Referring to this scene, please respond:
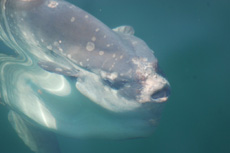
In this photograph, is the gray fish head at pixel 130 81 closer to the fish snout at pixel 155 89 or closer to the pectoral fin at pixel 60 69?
the fish snout at pixel 155 89

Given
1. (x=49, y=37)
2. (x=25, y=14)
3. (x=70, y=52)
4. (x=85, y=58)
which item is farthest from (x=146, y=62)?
(x=25, y=14)

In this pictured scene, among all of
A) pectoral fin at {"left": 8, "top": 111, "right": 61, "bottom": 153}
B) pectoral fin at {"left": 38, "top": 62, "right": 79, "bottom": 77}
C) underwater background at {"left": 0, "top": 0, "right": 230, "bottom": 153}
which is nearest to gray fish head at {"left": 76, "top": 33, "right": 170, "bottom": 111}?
pectoral fin at {"left": 38, "top": 62, "right": 79, "bottom": 77}

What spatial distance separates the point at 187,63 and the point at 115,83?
517 cm

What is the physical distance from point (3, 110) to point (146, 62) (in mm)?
7630

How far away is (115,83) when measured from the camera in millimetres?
3342

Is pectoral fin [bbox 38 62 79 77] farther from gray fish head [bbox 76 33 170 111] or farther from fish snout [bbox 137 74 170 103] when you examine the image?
fish snout [bbox 137 74 170 103]

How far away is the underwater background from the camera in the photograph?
24.8ft

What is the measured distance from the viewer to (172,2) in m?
7.84

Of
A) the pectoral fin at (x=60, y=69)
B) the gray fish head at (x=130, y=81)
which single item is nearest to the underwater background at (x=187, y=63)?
the gray fish head at (x=130, y=81)

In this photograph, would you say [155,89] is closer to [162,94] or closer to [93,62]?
[162,94]

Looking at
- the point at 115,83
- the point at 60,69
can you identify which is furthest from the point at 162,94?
the point at 60,69

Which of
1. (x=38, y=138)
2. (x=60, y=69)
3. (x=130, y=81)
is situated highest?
(x=60, y=69)

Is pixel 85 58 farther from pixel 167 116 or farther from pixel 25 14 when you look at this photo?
pixel 167 116

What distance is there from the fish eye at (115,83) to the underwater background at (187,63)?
4.42 meters
